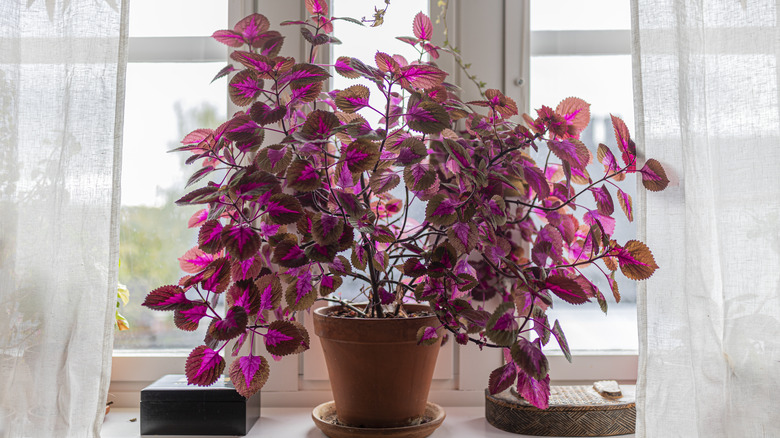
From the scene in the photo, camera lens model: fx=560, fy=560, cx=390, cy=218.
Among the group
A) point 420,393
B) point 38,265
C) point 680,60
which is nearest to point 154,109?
point 38,265

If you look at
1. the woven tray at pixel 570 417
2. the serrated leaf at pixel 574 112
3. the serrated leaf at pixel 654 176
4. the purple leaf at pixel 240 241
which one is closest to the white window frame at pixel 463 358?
the woven tray at pixel 570 417

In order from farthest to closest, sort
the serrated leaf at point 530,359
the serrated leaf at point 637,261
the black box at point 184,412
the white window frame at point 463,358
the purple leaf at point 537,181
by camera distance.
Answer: the white window frame at point 463,358 < the black box at point 184,412 < the purple leaf at point 537,181 < the serrated leaf at point 637,261 < the serrated leaf at point 530,359

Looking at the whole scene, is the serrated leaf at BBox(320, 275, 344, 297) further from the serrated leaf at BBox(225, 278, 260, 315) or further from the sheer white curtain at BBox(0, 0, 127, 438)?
the sheer white curtain at BBox(0, 0, 127, 438)

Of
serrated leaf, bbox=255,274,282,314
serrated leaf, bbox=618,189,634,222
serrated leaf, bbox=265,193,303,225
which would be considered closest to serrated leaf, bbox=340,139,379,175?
serrated leaf, bbox=265,193,303,225

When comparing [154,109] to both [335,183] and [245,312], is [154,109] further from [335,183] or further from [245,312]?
[245,312]

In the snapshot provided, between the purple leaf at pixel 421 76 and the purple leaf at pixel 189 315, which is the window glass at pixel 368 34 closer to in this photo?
the purple leaf at pixel 421 76

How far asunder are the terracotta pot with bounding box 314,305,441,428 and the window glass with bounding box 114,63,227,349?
0.47 meters

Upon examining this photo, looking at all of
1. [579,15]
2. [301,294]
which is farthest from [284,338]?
[579,15]

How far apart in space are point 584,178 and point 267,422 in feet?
2.68

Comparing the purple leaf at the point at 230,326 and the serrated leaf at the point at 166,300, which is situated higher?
the serrated leaf at the point at 166,300

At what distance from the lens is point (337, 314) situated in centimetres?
110

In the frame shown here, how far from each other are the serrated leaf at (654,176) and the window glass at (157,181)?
946mm

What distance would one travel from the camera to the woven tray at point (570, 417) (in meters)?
1.08

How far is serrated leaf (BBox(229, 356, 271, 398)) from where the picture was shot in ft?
2.79
